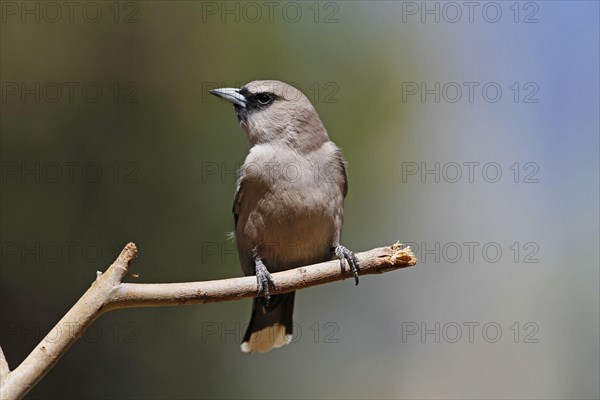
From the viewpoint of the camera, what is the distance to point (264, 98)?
189 inches

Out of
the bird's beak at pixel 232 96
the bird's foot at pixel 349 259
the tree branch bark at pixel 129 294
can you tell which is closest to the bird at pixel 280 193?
the bird's beak at pixel 232 96

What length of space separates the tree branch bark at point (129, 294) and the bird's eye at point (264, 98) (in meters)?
1.34

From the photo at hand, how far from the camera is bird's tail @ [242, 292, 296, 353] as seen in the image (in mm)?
4930

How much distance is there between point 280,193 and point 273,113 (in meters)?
0.58

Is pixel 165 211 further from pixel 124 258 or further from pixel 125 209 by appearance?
pixel 124 258

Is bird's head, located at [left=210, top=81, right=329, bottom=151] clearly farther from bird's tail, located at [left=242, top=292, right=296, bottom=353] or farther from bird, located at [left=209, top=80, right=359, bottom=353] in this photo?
bird's tail, located at [left=242, top=292, right=296, bottom=353]

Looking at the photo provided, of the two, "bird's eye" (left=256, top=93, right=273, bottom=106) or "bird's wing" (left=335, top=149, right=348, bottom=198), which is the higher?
"bird's eye" (left=256, top=93, right=273, bottom=106)

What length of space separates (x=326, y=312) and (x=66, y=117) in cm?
267

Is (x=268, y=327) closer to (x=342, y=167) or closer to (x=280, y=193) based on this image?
(x=280, y=193)

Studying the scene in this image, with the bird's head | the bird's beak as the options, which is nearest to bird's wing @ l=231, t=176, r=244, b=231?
the bird's head

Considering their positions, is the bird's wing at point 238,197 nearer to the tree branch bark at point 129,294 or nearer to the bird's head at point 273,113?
the bird's head at point 273,113

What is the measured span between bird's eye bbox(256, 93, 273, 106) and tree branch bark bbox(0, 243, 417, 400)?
1337mm


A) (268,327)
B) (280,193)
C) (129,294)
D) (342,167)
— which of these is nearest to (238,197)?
(280,193)

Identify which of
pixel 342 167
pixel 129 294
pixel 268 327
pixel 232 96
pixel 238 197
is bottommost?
pixel 268 327
